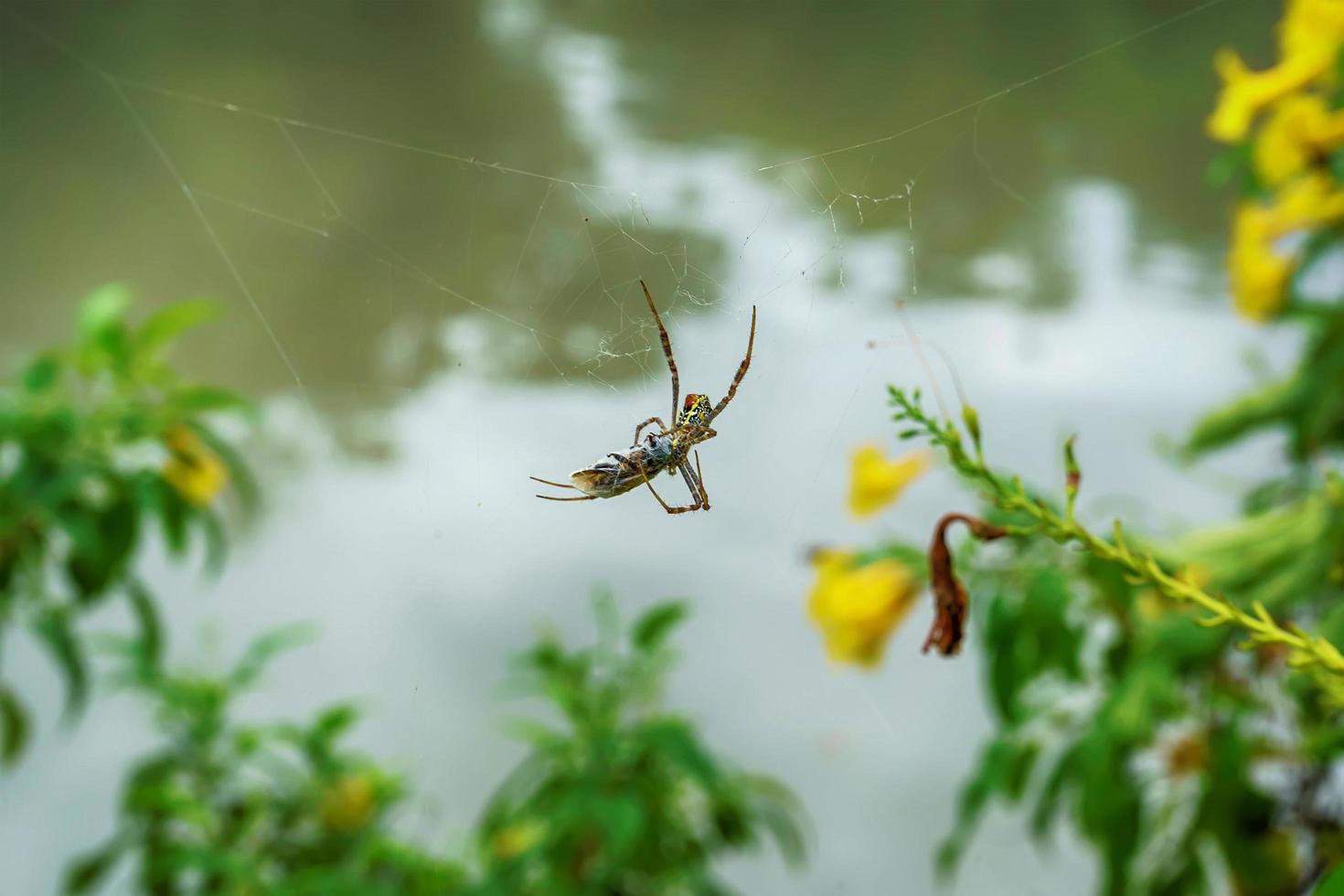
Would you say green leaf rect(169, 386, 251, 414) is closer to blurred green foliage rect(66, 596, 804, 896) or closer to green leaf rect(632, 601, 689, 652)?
blurred green foliage rect(66, 596, 804, 896)

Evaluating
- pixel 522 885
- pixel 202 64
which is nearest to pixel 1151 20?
pixel 202 64

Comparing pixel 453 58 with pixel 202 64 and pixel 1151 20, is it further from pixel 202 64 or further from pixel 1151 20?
pixel 1151 20

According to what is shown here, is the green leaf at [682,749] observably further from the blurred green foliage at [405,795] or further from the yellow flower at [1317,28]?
the yellow flower at [1317,28]

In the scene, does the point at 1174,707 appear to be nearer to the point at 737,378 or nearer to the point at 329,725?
the point at 737,378

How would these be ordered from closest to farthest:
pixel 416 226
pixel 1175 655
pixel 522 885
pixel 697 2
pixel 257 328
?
1. pixel 1175 655
2. pixel 522 885
3. pixel 416 226
4. pixel 257 328
5. pixel 697 2

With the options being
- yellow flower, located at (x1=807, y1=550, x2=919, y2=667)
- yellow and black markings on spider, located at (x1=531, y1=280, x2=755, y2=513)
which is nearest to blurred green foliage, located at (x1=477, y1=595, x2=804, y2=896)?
yellow flower, located at (x1=807, y1=550, x2=919, y2=667)

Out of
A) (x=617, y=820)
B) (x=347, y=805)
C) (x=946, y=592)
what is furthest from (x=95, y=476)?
(x=946, y=592)
